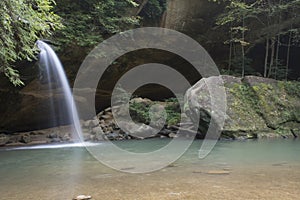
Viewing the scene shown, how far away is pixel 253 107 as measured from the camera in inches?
390

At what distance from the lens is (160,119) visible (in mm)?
11625

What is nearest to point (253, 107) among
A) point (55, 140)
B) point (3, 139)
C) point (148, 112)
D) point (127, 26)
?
point (148, 112)

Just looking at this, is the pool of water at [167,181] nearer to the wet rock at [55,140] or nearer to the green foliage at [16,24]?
the green foliage at [16,24]

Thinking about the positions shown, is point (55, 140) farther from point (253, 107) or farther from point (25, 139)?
point (253, 107)

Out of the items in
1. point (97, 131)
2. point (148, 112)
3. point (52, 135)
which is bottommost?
point (52, 135)

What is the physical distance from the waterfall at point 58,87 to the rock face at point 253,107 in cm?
432

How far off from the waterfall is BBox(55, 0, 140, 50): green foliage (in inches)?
25.4

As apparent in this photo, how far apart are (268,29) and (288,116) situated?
4.71 metres

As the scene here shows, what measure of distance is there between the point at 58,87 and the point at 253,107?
22.1ft

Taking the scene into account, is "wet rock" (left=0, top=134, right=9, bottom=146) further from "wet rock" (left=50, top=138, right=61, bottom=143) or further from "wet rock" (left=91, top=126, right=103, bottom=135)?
Result: "wet rock" (left=91, top=126, right=103, bottom=135)

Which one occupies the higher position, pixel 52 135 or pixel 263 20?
pixel 263 20

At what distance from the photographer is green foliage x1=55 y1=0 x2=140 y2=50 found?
9.52m

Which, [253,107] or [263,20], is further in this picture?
[263,20]

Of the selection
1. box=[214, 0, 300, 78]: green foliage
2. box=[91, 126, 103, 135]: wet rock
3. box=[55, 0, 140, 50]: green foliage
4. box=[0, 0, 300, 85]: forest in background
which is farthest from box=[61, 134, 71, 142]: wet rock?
box=[214, 0, 300, 78]: green foliage
